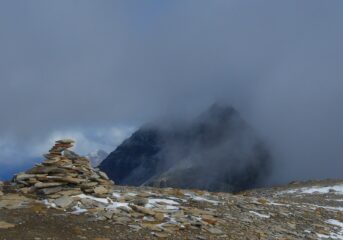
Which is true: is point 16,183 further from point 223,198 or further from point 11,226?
point 223,198

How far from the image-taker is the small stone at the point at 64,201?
1886 cm

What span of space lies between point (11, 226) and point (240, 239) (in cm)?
839

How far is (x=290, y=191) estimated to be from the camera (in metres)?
41.9

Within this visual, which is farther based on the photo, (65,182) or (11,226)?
(65,182)

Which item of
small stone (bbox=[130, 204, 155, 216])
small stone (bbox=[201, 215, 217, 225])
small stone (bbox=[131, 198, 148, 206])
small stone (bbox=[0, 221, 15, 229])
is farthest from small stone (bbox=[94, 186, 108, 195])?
small stone (bbox=[0, 221, 15, 229])

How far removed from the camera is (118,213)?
18.9m

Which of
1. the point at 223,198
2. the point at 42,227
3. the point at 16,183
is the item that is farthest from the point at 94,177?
Answer: the point at 223,198

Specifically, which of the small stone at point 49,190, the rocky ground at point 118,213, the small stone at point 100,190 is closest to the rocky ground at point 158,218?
the rocky ground at point 118,213

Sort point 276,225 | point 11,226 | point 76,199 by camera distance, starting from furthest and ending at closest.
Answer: point 276,225 < point 76,199 < point 11,226

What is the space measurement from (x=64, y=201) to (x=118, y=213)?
2.30 meters

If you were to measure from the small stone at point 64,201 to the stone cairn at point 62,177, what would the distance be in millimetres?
357

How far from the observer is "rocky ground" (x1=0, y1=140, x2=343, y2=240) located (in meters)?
16.8

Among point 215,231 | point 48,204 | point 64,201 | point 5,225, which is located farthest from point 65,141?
point 215,231

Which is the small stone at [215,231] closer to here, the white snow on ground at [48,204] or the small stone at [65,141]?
the white snow on ground at [48,204]
